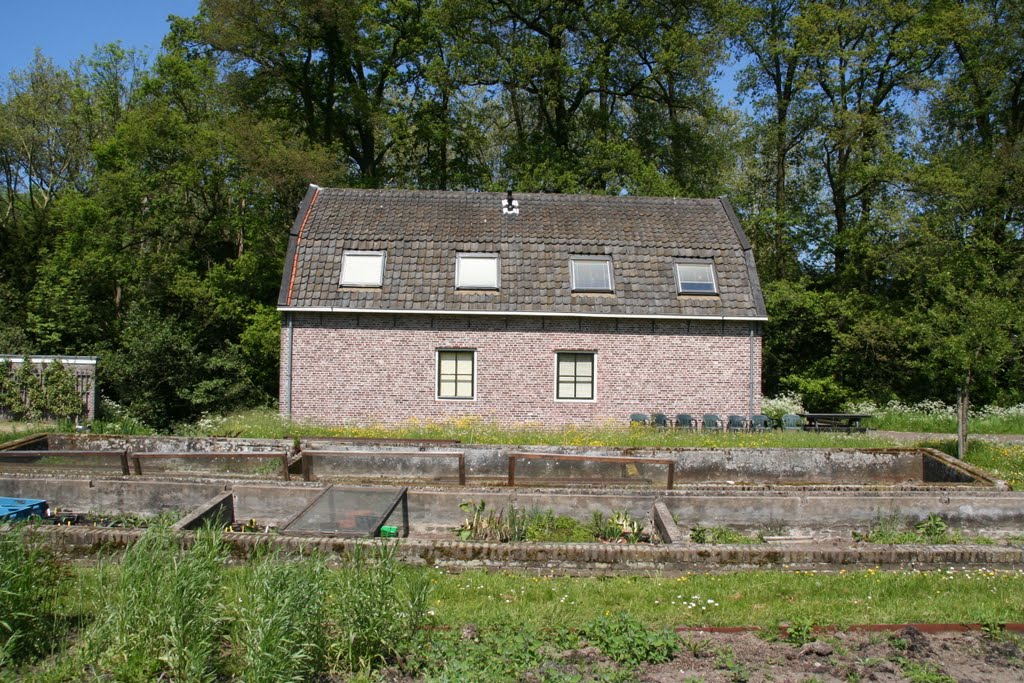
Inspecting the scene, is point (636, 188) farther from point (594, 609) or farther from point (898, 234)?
point (594, 609)

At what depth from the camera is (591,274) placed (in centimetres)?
2072

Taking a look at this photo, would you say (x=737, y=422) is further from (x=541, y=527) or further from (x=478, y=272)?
(x=541, y=527)

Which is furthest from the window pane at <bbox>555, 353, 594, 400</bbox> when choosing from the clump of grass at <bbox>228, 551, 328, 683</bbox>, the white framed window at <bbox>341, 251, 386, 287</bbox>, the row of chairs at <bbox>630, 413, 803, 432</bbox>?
the clump of grass at <bbox>228, 551, 328, 683</bbox>

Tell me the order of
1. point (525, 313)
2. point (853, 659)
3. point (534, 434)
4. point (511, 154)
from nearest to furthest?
1. point (853, 659)
2. point (534, 434)
3. point (525, 313)
4. point (511, 154)

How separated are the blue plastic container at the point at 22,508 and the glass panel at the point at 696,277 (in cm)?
1472

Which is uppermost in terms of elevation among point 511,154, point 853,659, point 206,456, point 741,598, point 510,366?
point 511,154

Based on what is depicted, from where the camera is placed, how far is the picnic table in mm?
19375

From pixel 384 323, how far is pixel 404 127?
39.8 feet

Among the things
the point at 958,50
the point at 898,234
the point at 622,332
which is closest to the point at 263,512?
the point at 622,332

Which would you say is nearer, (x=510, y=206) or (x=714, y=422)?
(x=714, y=422)

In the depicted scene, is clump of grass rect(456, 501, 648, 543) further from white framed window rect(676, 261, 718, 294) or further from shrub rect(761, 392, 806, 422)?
shrub rect(761, 392, 806, 422)

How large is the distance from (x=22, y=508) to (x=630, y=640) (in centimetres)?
798

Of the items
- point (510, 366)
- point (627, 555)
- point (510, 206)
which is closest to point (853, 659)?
point (627, 555)

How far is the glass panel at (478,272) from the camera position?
20328mm
